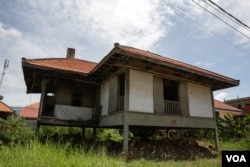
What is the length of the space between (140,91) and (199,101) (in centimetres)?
451

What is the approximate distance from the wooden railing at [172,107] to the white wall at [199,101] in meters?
0.85

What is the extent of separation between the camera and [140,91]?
10820mm

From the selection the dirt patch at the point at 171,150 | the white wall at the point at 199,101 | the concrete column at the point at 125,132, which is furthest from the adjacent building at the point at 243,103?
the concrete column at the point at 125,132

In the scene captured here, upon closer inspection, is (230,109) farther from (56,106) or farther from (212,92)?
(56,106)

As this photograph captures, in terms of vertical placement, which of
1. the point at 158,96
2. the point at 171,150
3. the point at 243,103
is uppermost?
the point at 243,103

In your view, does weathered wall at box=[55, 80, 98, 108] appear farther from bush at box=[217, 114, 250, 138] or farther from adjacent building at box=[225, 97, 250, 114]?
adjacent building at box=[225, 97, 250, 114]

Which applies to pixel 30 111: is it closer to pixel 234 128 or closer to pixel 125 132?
pixel 125 132

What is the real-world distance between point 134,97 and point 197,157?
442 centimetres

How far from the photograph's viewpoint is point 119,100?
11.6m

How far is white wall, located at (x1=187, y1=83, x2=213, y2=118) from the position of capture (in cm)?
1280

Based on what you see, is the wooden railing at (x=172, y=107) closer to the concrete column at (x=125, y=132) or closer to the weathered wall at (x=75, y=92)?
the concrete column at (x=125, y=132)

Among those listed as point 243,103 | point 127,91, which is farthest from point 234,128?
point 243,103

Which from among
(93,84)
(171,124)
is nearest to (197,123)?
(171,124)

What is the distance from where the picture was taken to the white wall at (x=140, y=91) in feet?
34.3
